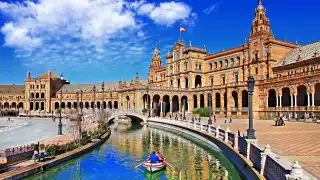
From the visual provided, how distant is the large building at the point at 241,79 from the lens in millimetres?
48406

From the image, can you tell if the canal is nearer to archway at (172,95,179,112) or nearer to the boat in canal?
the boat in canal

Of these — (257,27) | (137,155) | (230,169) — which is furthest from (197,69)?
(230,169)

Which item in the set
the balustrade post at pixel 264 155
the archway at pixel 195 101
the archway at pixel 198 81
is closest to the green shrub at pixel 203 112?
the archway at pixel 195 101

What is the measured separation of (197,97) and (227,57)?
12.3 meters

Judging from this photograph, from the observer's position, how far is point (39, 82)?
123 m

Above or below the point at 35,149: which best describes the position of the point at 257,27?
above

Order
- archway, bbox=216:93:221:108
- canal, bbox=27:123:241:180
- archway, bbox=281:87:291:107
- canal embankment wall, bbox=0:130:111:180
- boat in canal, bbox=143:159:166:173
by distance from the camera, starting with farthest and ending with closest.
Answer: archway, bbox=216:93:221:108, archway, bbox=281:87:291:107, boat in canal, bbox=143:159:166:173, canal, bbox=27:123:241:180, canal embankment wall, bbox=0:130:111:180

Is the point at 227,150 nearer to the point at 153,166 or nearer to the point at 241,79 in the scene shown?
the point at 153,166

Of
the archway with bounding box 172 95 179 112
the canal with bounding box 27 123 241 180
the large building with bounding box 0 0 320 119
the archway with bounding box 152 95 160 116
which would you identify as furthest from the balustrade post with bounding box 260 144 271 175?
the archway with bounding box 172 95 179 112

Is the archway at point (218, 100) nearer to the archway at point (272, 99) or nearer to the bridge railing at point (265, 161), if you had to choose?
the archway at point (272, 99)

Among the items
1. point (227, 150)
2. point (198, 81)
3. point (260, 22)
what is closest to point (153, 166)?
point (227, 150)

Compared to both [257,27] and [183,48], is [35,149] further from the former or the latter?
[183,48]

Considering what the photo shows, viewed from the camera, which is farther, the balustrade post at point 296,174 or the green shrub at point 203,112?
the green shrub at point 203,112

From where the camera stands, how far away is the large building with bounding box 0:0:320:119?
159 ft
